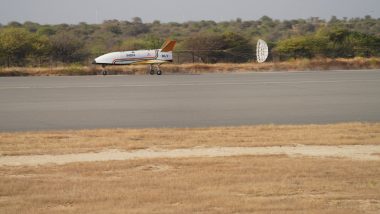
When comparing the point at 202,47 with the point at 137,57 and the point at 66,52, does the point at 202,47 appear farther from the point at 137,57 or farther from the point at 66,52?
the point at 137,57

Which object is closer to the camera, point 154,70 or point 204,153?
point 204,153

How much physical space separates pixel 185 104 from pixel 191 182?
1181 cm

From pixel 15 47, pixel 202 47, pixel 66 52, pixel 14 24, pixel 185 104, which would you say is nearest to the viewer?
pixel 185 104

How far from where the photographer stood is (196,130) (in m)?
13.9

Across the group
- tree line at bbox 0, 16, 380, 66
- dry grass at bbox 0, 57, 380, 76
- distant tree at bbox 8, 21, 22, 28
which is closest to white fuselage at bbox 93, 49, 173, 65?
dry grass at bbox 0, 57, 380, 76

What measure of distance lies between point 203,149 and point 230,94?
12569mm

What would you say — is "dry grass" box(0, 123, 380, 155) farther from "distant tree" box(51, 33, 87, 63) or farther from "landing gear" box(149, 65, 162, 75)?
"distant tree" box(51, 33, 87, 63)

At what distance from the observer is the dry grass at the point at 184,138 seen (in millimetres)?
11790

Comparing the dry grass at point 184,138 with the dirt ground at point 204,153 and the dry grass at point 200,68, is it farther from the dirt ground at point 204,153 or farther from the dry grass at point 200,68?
the dry grass at point 200,68

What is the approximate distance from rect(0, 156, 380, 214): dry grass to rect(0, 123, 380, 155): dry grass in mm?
1637

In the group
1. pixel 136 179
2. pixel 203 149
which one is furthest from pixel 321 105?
pixel 136 179

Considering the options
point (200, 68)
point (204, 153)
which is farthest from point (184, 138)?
point (200, 68)

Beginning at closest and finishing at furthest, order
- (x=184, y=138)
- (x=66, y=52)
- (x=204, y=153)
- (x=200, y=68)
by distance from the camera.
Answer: (x=204, y=153)
(x=184, y=138)
(x=200, y=68)
(x=66, y=52)

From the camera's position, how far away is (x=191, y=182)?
27.8 ft
